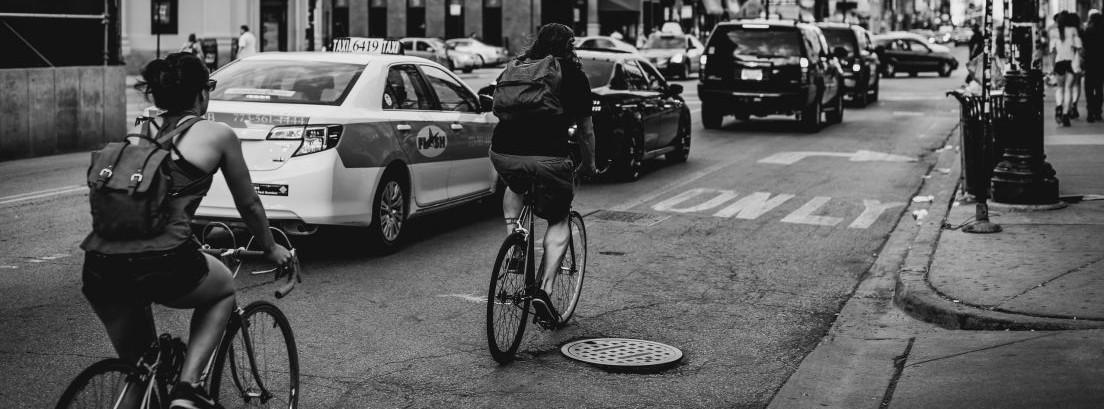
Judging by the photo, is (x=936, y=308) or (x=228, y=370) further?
(x=936, y=308)

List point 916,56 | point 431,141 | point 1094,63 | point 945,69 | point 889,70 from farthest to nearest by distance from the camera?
1. point 945,69
2. point 916,56
3. point 889,70
4. point 1094,63
5. point 431,141

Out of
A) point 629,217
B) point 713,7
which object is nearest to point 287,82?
point 629,217

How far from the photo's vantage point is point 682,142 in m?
16.9

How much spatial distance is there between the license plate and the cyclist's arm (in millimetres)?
18252

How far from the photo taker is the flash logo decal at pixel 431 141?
33.1 feet

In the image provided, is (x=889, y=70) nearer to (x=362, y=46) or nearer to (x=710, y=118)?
(x=710, y=118)

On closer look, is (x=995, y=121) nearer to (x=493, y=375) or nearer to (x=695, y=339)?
(x=695, y=339)

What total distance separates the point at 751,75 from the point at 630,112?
773 cm

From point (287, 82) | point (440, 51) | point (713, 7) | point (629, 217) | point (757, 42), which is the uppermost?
point (713, 7)

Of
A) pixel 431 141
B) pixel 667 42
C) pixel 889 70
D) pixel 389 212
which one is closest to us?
pixel 389 212

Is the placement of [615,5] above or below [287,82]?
above

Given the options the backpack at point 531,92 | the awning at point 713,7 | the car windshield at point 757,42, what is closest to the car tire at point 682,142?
the car windshield at point 757,42

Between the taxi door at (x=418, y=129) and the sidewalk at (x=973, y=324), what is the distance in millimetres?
3389

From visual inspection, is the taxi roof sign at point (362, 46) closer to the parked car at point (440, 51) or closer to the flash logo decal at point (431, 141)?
the flash logo decal at point (431, 141)
